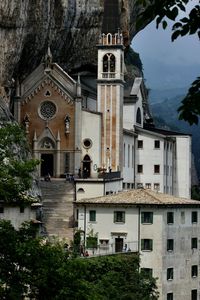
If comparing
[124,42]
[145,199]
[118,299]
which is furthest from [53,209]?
[124,42]

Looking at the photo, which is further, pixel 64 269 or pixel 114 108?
pixel 114 108

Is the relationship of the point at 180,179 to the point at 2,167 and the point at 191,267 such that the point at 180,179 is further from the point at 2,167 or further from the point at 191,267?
the point at 2,167

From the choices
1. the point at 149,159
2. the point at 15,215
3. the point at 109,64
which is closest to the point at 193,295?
the point at 15,215

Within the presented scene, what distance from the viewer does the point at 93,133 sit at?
8662cm

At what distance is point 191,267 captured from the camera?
62875mm

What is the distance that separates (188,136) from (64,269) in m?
75.8

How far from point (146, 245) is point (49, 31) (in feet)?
93.1

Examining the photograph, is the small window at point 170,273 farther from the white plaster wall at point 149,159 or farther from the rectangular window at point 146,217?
the white plaster wall at point 149,159

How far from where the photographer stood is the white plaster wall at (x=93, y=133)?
86.4 m

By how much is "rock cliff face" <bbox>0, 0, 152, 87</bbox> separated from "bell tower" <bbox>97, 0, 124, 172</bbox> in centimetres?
182

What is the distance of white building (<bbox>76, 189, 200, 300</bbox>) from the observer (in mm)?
60125

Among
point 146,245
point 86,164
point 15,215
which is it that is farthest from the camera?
point 86,164

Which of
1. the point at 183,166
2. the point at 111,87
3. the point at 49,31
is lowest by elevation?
the point at 183,166

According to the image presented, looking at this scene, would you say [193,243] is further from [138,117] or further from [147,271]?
[138,117]
